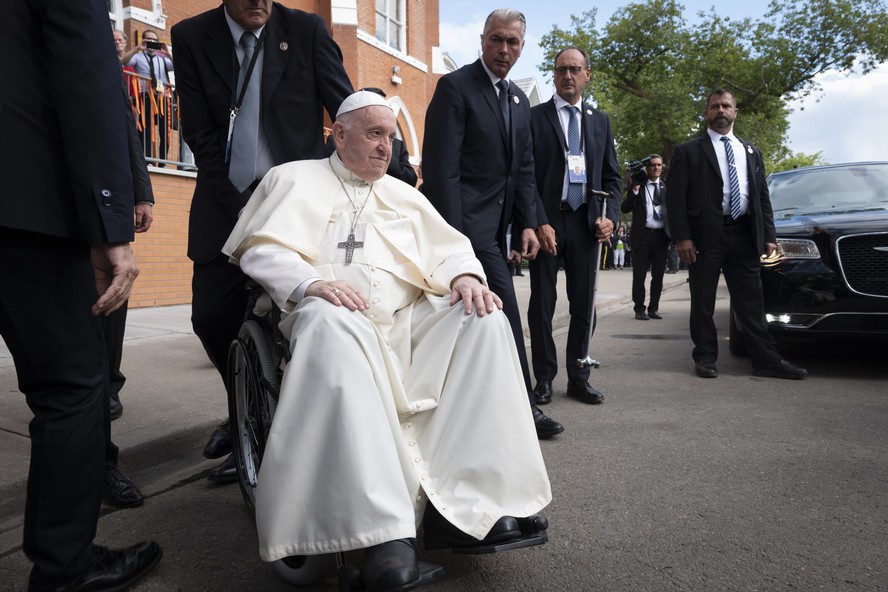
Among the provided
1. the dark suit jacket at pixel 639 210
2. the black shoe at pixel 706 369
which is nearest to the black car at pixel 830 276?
the black shoe at pixel 706 369

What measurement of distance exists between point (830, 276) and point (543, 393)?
7.80ft

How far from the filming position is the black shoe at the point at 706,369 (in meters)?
5.74

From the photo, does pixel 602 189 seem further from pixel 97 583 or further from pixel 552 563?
pixel 97 583

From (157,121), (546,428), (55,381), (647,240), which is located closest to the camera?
(55,381)

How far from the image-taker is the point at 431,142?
13.9 feet

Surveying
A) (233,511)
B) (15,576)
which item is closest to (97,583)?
(15,576)

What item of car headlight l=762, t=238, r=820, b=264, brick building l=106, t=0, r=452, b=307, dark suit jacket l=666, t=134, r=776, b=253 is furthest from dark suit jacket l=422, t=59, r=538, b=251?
brick building l=106, t=0, r=452, b=307

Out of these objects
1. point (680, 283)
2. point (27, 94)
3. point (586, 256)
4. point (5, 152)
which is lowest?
point (680, 283)

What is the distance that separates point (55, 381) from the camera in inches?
82.4

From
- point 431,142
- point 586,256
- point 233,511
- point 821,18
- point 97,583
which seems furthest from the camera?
point 821,18

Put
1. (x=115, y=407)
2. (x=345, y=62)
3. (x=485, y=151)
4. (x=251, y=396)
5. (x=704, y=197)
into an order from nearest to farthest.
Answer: (x=251, y=396) → (x=115, y=407) → (x=485, y=151) → (x=704, y=197) → (x=345, y=62)

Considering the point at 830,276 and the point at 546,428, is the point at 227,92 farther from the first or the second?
the point at 830,276

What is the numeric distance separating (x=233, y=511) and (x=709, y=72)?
30.9 meters

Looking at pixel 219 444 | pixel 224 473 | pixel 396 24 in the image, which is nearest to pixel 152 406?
pixel 219 444
